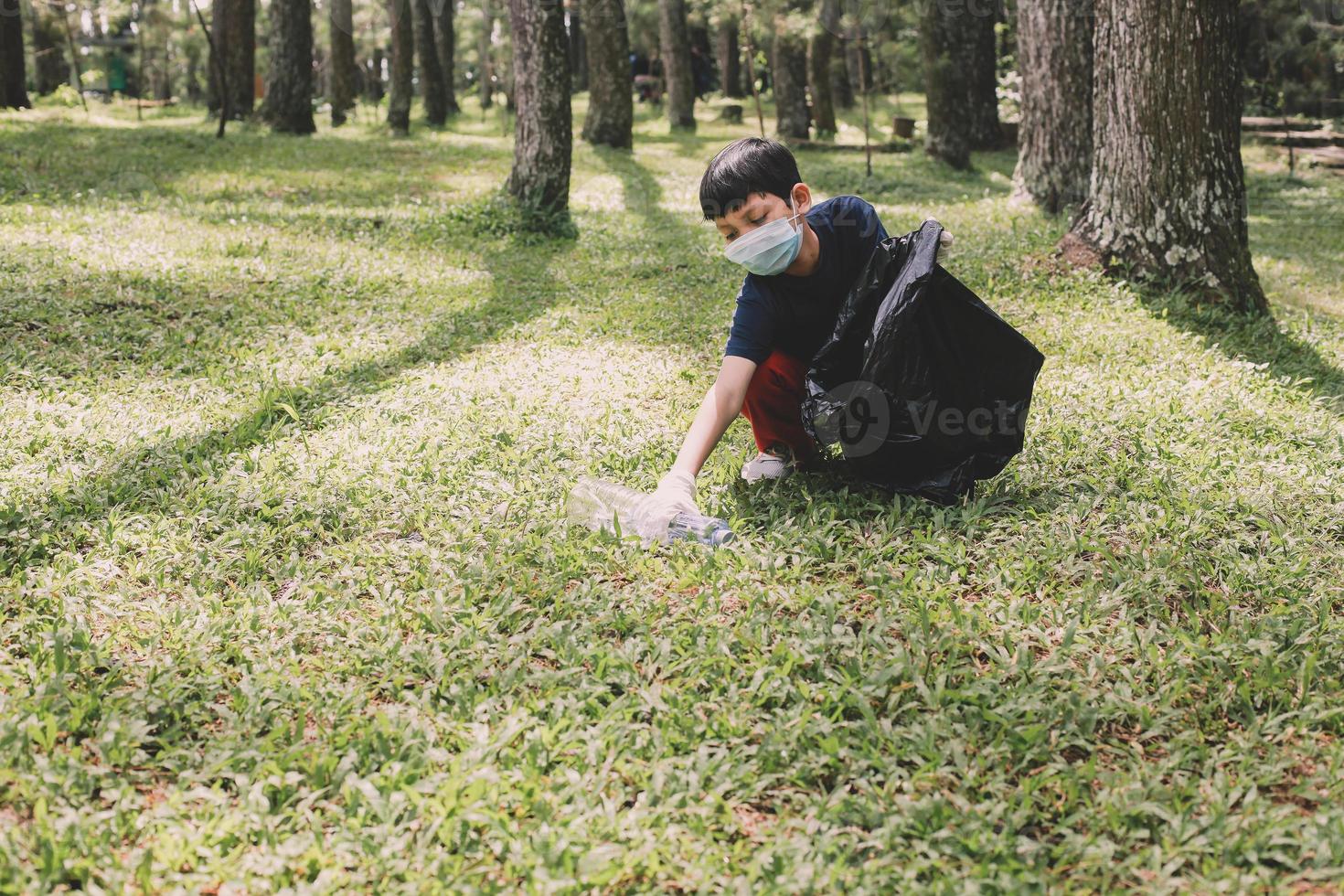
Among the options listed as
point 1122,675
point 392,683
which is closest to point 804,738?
point 1122,675

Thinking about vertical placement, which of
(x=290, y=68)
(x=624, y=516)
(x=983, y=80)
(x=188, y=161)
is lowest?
(x=624, y=516)

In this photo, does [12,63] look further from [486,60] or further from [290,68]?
[486,60]

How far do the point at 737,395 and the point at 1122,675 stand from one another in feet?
4.62

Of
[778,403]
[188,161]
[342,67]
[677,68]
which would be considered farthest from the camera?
[677,68]

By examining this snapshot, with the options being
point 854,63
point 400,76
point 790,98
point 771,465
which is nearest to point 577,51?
point 854,63

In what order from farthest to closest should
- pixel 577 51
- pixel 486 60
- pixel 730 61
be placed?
pixel 577 51, pixel 486 60, pixel 730 61

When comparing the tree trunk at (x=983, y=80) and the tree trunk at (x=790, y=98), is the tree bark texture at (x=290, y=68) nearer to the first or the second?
the tree trunk at (x=790, y=98)

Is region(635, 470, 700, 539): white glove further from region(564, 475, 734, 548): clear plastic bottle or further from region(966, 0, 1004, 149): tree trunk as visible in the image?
region(966, 0, 1004, 149): tree trunk

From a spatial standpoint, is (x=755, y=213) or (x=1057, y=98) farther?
(x=1057, y=98)

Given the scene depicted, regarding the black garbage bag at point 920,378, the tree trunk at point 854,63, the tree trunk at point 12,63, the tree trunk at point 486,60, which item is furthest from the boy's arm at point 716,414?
the tree trunk at point 486,60

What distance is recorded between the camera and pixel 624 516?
3.55 meters

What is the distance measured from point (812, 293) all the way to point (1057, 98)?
234 inches

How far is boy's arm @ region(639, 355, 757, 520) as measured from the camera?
10.8 feet

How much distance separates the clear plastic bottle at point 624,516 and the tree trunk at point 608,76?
11.3m
